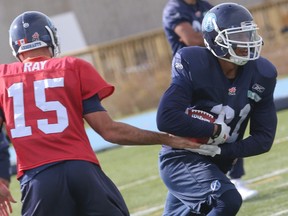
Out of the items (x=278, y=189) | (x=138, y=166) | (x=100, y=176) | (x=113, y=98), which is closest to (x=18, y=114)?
(x=100, y=176)

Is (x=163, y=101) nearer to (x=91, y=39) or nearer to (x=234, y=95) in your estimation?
(x=234, y=95)

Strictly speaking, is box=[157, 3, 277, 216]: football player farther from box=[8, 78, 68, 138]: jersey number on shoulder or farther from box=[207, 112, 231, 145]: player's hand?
box=[8, 78, 68, 138]: jersey number on shoulder

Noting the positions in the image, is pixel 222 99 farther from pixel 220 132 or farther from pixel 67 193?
pixel 67 193

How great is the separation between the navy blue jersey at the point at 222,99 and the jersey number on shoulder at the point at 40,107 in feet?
2.70

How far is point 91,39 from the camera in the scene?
2936 cm

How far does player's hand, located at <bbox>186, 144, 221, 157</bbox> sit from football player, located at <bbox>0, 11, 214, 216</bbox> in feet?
2.16

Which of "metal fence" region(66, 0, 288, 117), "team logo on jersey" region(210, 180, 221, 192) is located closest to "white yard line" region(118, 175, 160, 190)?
"team logo on jersey" region(210, 180, 221, 192)

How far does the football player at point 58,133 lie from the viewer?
14.6 feet

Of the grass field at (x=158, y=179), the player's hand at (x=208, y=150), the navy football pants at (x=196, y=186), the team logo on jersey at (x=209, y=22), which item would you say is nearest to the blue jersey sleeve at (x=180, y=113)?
the player's hand at (x=208, y=150)

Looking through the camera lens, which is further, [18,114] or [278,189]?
[278,189]

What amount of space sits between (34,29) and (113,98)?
1194 centimetres

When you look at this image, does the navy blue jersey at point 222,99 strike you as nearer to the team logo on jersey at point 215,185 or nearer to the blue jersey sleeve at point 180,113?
the blue jersey sleeve at point 180,113

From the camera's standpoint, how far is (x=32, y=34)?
4.84 m

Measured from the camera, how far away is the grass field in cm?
702
